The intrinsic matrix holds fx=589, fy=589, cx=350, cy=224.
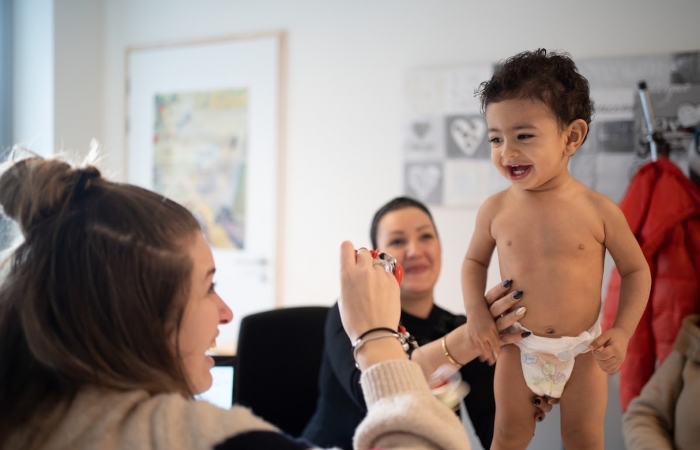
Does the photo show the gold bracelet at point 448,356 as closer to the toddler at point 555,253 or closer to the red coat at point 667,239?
the toddler at point 555,253

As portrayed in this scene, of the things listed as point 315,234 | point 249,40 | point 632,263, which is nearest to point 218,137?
point 249,40

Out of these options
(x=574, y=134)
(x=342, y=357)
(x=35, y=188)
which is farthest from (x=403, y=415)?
(x=342, y=357)

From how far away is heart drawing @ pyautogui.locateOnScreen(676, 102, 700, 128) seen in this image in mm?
1042

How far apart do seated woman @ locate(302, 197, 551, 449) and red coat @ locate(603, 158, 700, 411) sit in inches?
15.6

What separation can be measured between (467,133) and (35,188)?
152 centimetres

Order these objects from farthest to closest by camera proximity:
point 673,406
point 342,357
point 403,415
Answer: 1. point 342,357
2. point 673,406
3. point 403,415

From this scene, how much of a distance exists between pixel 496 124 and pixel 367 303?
0.29m

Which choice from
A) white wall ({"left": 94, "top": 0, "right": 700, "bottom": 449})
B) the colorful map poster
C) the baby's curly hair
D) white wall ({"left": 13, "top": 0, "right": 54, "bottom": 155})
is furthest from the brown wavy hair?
white wall ({"left": 13, "top": 0, "right": 54, "bottom": 155})

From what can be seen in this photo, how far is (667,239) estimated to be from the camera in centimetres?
112

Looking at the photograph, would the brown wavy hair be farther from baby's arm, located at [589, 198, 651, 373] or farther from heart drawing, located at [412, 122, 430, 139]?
heart drawing, located at [412, 122, 430, 139]

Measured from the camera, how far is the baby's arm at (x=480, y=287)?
790mm

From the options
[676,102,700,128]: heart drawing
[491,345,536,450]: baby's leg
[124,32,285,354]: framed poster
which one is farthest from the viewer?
[124,32,285,354]: framed poster

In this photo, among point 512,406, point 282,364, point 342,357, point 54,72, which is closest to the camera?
point 512,406

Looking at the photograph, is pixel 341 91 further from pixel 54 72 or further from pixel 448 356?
pixel 448 356
